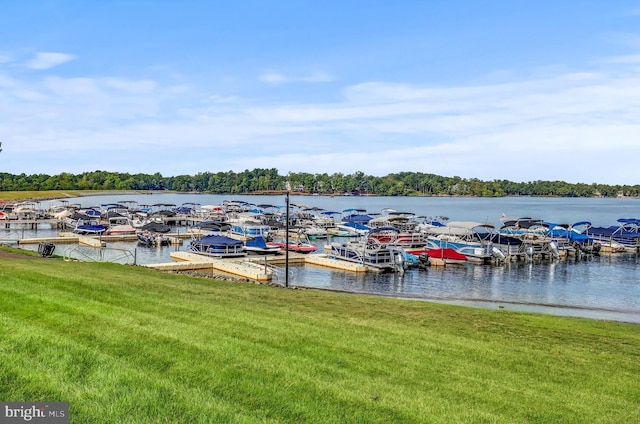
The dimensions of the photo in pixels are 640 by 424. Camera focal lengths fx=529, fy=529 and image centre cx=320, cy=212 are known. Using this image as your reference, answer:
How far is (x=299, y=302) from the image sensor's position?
19609 millimetres

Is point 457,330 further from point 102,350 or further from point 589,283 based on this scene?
point 589,283

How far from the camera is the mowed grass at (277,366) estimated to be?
22.8 feet

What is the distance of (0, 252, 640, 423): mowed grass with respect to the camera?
6.95 m

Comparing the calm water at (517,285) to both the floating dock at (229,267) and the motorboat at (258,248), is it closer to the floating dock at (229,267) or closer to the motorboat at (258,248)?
the floating dock at (229,267)

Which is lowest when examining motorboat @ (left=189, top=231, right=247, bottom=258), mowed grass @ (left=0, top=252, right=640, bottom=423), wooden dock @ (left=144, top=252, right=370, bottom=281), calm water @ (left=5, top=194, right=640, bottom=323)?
calm water @ (left=5, top=194, right=640, bottom=323)

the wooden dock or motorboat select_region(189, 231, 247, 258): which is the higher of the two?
motorboat select_region(189, 231, 247, 258)

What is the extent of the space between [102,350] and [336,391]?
13.1 feet

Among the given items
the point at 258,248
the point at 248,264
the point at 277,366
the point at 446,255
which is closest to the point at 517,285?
the point at 446,255

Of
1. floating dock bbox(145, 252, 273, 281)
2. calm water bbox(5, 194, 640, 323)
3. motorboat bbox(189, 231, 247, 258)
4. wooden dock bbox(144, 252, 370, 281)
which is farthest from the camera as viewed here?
motorboat bbox(189, 231, 247, 258)

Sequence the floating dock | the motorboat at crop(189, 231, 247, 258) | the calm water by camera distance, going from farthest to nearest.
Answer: the motorboat at crop(189, 231, 247, 258)
the floating dock
the calm water

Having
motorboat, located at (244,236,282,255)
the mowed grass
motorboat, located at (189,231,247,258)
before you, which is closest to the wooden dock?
motorboat, located at (189,231,247,258)

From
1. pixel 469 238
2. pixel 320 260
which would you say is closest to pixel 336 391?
pixel 320 260

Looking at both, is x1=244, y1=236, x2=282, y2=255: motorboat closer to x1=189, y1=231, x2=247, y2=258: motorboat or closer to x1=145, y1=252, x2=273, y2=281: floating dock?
x1=189, y1=231, x2=247, y2=258: motorboat

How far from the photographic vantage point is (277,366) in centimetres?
882
